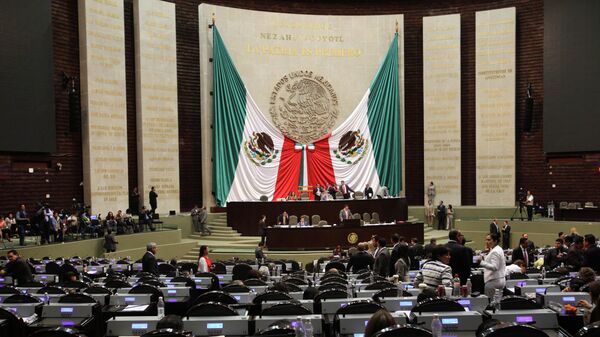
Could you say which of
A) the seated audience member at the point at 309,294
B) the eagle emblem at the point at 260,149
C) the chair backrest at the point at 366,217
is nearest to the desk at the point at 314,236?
the chair backrest at the point at 366,217

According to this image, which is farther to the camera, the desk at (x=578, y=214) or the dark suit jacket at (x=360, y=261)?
the desk at (x=578, y=214)

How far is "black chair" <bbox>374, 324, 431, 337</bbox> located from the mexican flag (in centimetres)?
2336

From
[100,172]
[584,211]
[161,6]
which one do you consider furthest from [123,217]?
[584,211]

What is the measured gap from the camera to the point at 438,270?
23.9 feet

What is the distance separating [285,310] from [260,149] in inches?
900

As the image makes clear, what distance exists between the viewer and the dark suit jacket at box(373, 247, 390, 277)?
10.5m

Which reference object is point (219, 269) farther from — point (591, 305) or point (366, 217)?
point (366, 217)

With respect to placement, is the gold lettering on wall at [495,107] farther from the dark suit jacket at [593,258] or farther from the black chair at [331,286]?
the black chair at [331,286]

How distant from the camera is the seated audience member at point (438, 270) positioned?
23.7 feet

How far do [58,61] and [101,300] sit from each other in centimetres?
1744

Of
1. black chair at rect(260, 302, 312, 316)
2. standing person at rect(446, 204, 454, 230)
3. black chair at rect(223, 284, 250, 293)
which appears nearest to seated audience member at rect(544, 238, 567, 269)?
black chair at rect(223, 284, 250, 293)

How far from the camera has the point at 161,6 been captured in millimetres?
25875

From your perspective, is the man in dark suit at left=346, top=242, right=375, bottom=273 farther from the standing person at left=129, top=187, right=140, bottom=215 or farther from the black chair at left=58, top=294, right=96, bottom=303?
the standing person at left=129, top=187, right=140, bottom=215

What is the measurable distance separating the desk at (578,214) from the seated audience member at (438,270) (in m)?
17.7
